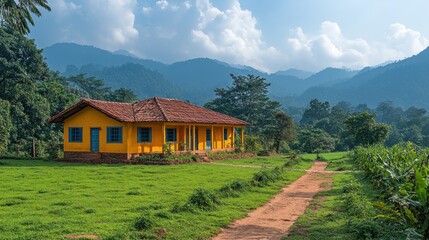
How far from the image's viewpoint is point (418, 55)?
540 ft

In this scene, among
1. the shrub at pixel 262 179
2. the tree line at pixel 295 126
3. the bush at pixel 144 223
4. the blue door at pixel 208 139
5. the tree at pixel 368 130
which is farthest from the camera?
→ the tree line at pixel 295 126

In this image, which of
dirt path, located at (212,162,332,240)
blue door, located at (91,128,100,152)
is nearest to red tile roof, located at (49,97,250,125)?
blue door, located at (91,128,100,152)

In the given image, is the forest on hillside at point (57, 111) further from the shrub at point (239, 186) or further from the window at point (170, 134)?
the shrub at point (239, 186)

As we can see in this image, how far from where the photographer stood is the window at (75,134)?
84.1ft

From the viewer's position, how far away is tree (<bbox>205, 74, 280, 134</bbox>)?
58.3 metres

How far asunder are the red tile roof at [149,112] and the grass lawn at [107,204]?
296 inches

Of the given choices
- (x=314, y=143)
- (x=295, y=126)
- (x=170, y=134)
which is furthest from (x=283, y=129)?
(x=170, y=134)

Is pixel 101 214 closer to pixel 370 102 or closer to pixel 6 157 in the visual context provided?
pixel 6 157

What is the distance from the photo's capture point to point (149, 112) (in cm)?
2577

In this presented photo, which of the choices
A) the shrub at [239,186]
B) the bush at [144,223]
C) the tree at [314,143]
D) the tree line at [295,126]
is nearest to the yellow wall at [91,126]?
the shrub at [239,186]

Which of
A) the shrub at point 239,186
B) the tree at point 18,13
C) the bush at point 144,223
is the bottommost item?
the bush at point 144,223

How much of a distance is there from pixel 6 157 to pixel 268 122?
3891 cm

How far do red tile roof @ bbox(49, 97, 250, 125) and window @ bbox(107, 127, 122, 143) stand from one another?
0.99m

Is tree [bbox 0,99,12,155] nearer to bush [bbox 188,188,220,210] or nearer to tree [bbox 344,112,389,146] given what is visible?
bush [bbox 188,188,220,210]
